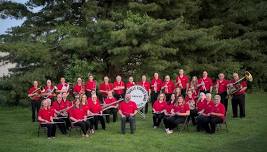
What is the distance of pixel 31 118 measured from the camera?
64.1ft

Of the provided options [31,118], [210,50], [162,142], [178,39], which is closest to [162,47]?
[178,39]

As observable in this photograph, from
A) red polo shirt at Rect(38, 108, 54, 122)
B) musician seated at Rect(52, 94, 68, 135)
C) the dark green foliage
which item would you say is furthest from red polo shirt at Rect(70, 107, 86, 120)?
the dark green foliage

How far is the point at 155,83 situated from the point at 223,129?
4.18 m

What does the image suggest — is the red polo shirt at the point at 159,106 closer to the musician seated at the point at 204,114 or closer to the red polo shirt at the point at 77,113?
the musician seated at the point at 204,114

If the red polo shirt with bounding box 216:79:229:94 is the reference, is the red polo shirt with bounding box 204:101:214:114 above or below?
below

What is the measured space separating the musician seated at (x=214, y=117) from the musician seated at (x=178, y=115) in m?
0.58

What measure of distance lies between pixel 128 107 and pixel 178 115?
5.50 ft

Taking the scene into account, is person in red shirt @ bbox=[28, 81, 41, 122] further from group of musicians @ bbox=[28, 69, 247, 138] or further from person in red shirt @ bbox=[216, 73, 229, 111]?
person in red shirt @ bbox=[216, 73, 229, 111]

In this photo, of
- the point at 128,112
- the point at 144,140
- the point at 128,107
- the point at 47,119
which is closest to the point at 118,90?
the point at 128,107

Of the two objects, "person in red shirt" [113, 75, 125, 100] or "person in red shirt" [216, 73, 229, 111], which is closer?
"person in red shirt" [216, 73, 229, 111]

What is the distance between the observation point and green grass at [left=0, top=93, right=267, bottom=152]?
1328 cm

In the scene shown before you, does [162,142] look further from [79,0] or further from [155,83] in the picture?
[79,0]

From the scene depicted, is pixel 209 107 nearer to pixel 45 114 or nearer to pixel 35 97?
pixel 45 114

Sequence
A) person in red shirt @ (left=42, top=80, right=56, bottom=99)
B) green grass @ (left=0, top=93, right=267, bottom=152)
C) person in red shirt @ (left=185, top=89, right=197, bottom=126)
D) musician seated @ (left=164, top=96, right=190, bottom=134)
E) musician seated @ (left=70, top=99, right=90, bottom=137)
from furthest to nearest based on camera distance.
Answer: person in red shirt @ (left=42, top=80, right=56, bottom=99) → person in red shirt @ (left=185, top=89, right=197, bottom=126) → musician seated @ (left=164, top=96, right=190, bottom=134) → musician seated @ (left=70, top=99, right=90, bottom=137) → green grass @ (left=0, top=93, right=267, bottom=152)
